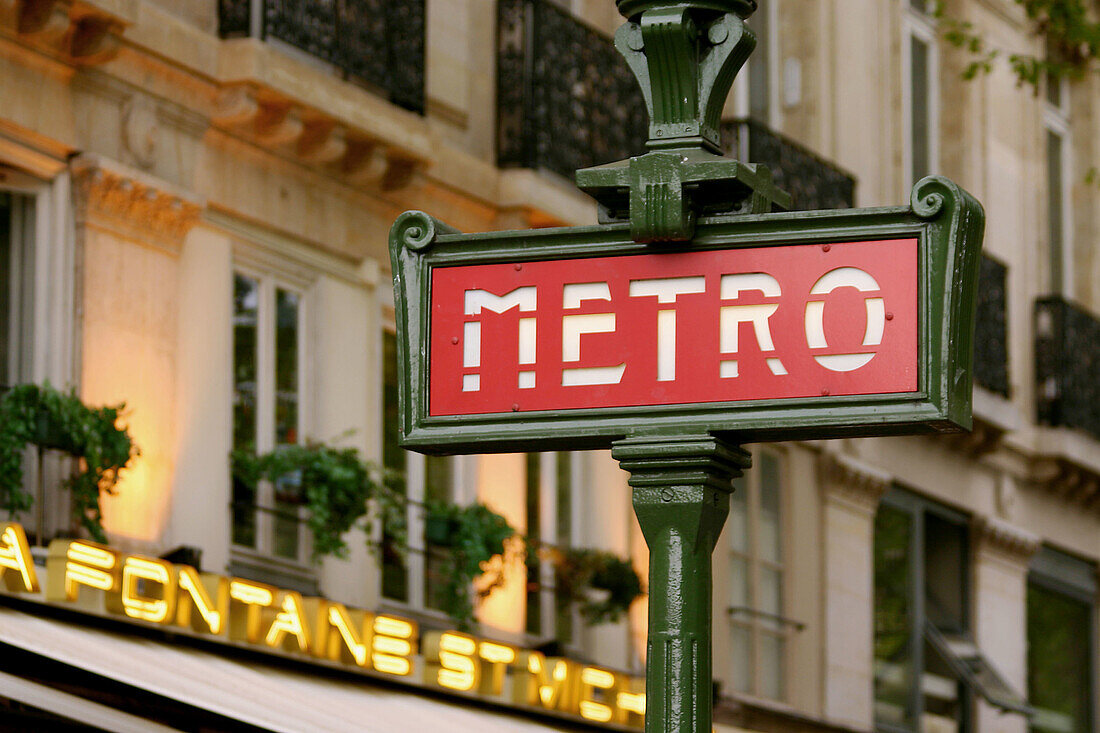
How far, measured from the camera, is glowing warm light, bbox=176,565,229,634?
10688mm

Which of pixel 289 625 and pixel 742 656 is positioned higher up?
pixel 289 625

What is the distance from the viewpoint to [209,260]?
40.0ft

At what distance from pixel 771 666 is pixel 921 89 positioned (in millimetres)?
5836

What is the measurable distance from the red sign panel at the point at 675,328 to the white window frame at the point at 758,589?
12.9 metres

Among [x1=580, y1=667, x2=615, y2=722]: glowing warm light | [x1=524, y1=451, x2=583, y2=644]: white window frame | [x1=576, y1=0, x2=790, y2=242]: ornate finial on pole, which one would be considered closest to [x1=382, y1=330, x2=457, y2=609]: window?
[x1=580, y1=667, x2=615, y2=722]: glowing warm light

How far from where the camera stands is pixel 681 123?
416 cm

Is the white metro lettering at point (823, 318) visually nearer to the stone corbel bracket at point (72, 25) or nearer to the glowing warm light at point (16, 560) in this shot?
the glowing warm light at point (16, 560)

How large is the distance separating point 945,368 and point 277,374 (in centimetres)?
919

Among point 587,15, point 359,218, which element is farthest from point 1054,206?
point 359,218

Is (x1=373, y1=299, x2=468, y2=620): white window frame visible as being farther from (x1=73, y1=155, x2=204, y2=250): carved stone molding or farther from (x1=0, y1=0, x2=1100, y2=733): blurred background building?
(x1=73, y1=155, x2=204, y2=250): carved stone molding

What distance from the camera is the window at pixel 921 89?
20750mm

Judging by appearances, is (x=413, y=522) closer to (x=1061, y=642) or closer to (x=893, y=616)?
(x=893, y=616)

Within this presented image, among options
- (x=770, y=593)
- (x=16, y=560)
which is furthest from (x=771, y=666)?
(x=16, y=560)

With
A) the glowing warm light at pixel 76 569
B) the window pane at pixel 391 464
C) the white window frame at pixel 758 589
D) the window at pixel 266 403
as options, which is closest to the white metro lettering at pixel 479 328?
the glowing warm light at pixel 76 569
